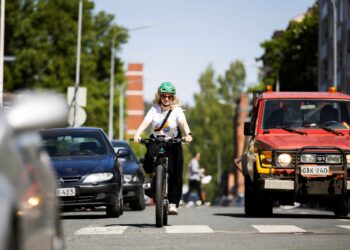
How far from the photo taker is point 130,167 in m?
26.5

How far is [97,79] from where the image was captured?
84.9 m

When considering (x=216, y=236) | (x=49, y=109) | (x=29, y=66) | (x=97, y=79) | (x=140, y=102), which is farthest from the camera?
(x=140, y=102)

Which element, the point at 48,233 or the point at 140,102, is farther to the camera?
the point at 140,102

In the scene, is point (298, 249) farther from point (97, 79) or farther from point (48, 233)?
point (97, 79)

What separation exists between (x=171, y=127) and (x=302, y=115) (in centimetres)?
515

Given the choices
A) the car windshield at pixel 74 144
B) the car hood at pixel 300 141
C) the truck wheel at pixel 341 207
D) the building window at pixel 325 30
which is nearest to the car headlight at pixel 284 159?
the car hood at pixel 300 141

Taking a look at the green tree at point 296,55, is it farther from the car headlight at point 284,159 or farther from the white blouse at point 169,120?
the white blouse at point 169,120

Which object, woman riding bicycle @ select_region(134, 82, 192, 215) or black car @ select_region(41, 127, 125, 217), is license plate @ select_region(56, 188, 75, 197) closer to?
black car @ select_region(41, 127, 125, 217)

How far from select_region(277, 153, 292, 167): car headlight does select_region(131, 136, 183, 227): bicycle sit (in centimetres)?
415

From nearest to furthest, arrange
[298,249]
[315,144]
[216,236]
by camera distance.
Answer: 1. [298,249]
2. [216,236]
3. [315,144]

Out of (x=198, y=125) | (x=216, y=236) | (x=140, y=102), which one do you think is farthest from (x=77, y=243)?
(x=140, y=102)

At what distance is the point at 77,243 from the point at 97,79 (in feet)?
239

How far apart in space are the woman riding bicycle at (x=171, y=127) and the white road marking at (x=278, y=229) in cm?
110

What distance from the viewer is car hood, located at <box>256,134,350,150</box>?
18875mm
